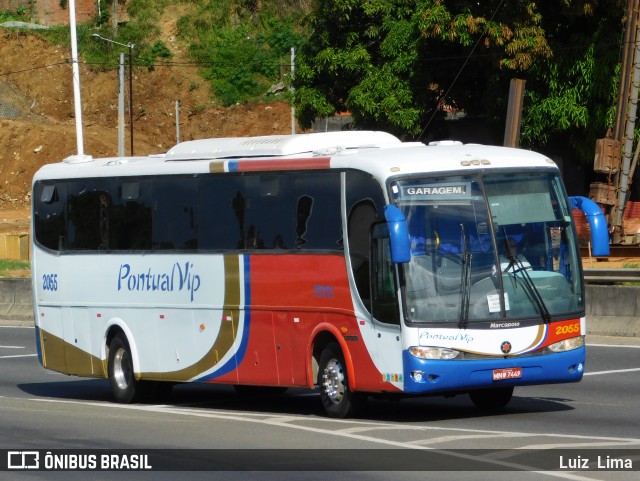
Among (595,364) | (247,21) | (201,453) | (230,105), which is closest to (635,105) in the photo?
(595,364)

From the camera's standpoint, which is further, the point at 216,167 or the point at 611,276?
the point at 611,276

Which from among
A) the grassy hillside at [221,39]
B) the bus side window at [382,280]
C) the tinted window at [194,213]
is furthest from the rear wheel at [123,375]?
the grassy hillside at [221,39]

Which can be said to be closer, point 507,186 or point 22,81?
point 507,186

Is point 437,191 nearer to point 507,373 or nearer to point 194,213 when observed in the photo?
point 507,373

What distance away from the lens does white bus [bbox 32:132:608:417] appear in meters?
13.5

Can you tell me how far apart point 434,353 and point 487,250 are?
3.94ft

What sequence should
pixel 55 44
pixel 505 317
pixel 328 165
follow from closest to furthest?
1. pixel 505 317
2. pixel 328 165
3. pixel 55 44

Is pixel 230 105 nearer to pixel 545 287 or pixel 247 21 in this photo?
pixel 247 21

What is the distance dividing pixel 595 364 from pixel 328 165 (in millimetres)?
7029

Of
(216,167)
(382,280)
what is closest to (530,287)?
(382,280)

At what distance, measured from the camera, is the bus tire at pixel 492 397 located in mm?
14992

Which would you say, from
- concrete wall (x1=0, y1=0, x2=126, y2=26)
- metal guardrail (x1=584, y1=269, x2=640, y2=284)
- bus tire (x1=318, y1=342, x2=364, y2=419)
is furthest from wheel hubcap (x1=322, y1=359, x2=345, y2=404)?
concrete wall (x1=0, y1=0, x2=126, y2=26)

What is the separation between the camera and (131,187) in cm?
1741

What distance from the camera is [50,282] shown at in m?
18.7
